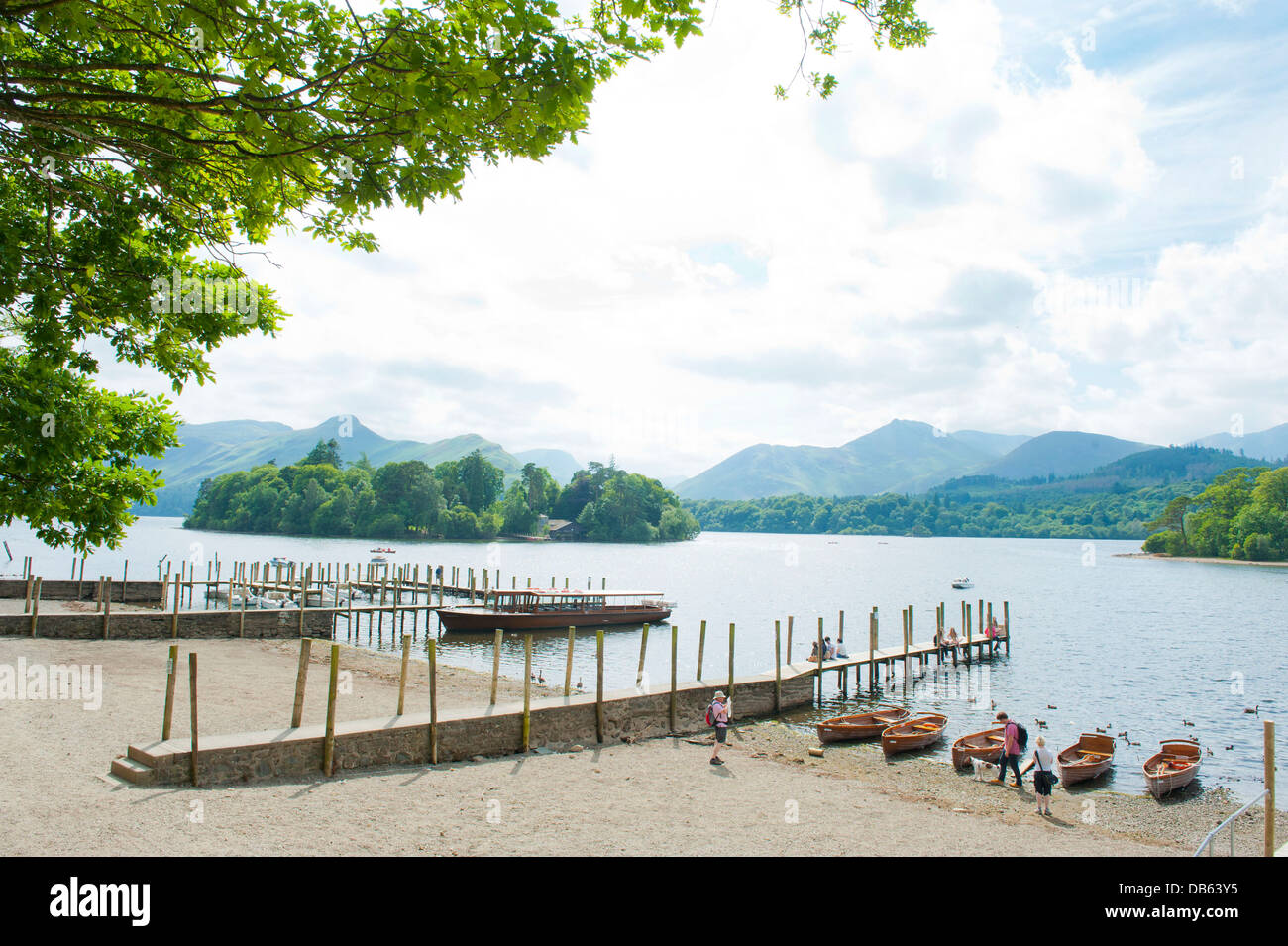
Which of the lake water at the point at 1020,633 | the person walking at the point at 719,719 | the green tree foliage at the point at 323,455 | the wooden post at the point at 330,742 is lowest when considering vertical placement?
the lake water at the point at 1020,633

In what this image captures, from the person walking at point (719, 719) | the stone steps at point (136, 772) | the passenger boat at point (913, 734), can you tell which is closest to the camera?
the stone steps at point (136, 772)

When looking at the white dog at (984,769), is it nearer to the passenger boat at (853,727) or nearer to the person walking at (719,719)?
the passenger boat at (853,727)

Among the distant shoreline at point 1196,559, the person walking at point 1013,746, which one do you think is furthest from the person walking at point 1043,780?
the distant shoreline at point 1196,559

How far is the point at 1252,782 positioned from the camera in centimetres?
1995

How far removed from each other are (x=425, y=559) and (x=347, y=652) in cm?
7269

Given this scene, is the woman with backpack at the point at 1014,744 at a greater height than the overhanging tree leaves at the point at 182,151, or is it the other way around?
the overhanging tree leaves at the point at 182,151

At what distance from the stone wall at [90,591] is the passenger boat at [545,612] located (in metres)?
15.3

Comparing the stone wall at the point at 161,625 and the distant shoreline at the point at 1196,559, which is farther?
the distant shoreline at the point at 1196,559

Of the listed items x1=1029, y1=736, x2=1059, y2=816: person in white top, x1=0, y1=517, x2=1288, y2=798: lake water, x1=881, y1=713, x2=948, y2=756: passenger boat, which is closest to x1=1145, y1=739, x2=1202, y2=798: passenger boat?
x1=0, y1=517, x2=1288, y2=798: lake water

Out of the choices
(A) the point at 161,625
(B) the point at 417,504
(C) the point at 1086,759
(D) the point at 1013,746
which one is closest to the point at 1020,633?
(C) the point at 1086,759

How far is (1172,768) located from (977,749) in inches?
188

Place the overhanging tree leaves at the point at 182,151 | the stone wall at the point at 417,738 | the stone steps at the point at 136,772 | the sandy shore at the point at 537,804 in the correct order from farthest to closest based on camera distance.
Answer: the stone wall at the point at 417,738
the stone steps at the point at 136,772
the sandy shore at the point at 537,804
the overhanging tree leaves at the point at 182,151

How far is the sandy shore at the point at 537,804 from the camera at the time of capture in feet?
31.9

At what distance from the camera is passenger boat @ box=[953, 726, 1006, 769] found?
64.6 feet
